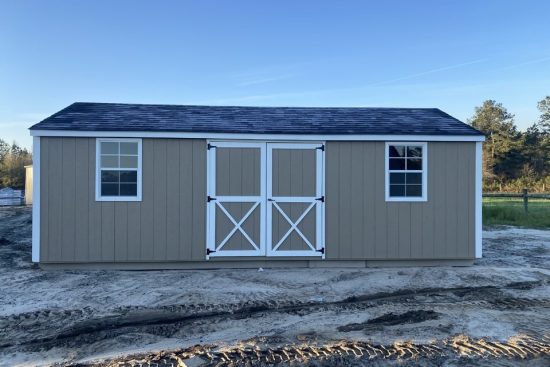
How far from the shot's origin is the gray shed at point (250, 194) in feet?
24.3

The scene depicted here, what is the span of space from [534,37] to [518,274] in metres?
13.4

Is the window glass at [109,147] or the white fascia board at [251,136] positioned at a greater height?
the white fascia board at [251,136]

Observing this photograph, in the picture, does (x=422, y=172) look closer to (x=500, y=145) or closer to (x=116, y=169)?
(x=116, y=169)

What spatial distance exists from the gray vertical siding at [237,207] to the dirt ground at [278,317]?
44 centimetres

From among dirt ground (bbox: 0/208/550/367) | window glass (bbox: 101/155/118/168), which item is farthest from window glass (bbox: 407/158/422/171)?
window glass (bbox: 101/155/118/168)

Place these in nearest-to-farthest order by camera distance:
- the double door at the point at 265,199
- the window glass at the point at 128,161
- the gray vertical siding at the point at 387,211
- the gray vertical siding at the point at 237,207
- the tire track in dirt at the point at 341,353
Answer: the tire track in dirt at the point at 341,353, the gray vertical siding at the point at 237,207, the window glass at the point at 128,161, the double door at the point at 265,199, the gray vertical siding at the point at 387,211

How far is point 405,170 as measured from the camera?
7871 millimetres

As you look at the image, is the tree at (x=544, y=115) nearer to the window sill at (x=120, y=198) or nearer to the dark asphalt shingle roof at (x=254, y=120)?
the dark asphalt shingle roof at (x=254, y=120)

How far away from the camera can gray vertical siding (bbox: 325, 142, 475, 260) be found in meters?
7.77

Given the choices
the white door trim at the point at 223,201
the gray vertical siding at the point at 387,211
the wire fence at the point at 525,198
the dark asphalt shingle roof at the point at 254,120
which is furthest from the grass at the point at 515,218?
the white door trim at the point at 223,201

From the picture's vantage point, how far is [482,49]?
20.1 metres

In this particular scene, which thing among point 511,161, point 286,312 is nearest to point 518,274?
point 286,312

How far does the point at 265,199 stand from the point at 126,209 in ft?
8.42

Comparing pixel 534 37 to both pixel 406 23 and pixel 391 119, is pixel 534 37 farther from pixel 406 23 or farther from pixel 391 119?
pixel 391 119
